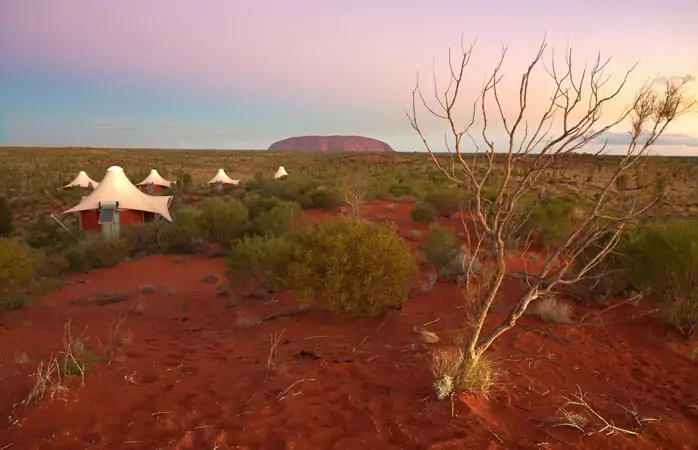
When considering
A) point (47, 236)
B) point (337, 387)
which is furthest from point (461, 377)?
point (47, 236)

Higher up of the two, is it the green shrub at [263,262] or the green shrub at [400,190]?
the green shrub at [400,190]

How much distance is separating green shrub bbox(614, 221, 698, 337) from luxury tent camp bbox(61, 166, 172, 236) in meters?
14.9

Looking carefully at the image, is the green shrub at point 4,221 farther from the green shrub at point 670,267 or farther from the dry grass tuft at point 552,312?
the green shrub at point 670,267

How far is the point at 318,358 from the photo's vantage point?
5.21 m

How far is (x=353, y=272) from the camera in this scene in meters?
6.74

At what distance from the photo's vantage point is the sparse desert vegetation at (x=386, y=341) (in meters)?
3.59

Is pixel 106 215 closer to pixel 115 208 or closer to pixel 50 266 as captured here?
pixel 115 208

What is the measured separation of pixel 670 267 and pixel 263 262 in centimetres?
611

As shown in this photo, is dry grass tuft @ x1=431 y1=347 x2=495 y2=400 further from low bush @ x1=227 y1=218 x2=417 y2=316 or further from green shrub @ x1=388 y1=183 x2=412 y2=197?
green shrub @ x1=388 y1=183 x2=412 y2=197

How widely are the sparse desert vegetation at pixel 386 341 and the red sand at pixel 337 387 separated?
0.9 inches

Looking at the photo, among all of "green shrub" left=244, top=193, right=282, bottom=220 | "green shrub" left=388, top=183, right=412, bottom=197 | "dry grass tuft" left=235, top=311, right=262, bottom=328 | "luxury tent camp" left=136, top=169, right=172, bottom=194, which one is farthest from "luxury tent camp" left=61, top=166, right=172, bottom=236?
"dry grass tuft" left=235, top=311, right=262, bottom=328

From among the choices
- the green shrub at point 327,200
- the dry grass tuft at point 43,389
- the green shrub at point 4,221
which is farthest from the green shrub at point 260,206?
the dry grass tuft at point 43,389

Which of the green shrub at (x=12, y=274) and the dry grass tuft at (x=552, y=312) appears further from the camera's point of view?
the green shrub at (x=12, y=274)

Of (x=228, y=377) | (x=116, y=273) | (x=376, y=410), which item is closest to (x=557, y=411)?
(x=376, y=410)
